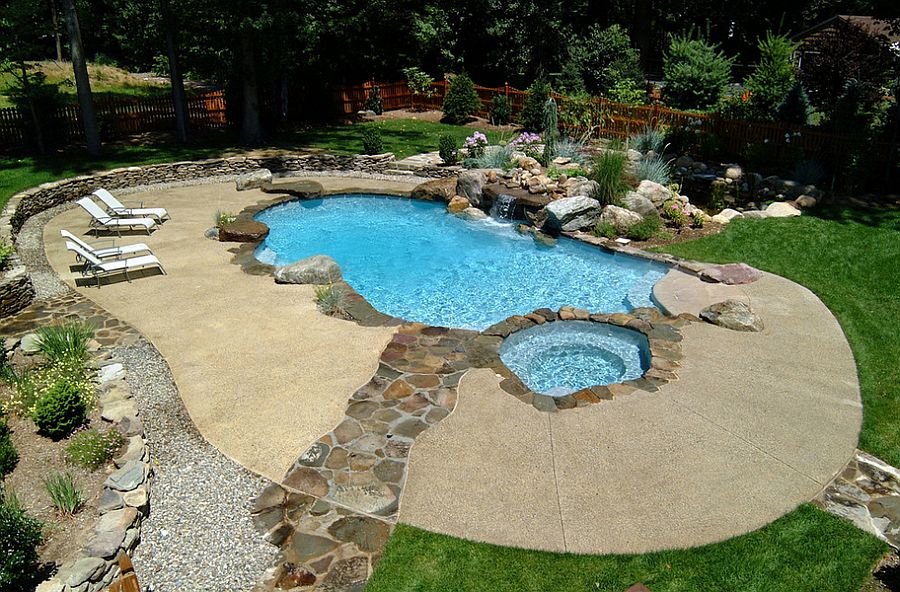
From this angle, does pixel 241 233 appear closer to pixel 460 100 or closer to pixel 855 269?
pixel 855 269

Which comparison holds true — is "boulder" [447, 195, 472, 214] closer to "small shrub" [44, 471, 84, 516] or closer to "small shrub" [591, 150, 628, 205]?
"small shrub" [591, 150, 628, 205]

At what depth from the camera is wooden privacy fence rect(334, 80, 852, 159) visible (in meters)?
16.4

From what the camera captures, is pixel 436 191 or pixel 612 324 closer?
pixel 612 324

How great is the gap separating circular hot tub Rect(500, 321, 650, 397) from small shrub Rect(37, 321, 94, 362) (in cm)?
557

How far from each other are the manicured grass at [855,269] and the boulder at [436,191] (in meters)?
6.50

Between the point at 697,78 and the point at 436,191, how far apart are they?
12.3 meters

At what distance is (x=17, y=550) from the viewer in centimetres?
457

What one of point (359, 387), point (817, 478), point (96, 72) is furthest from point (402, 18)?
point (817, 478)

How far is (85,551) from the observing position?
5.03 meters

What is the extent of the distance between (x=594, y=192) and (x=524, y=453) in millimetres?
9830

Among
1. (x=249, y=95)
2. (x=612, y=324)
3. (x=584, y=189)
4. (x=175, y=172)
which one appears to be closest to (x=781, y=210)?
(x=584, y=189)

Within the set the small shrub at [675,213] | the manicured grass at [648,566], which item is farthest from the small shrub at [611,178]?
the manicured grass at [648,566]

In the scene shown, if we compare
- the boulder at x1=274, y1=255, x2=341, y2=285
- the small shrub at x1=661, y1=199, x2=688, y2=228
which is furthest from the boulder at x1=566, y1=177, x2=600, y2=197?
the boulder at x1=274, y1=255, x2=341, y2=285

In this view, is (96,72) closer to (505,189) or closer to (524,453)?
(505,189)
